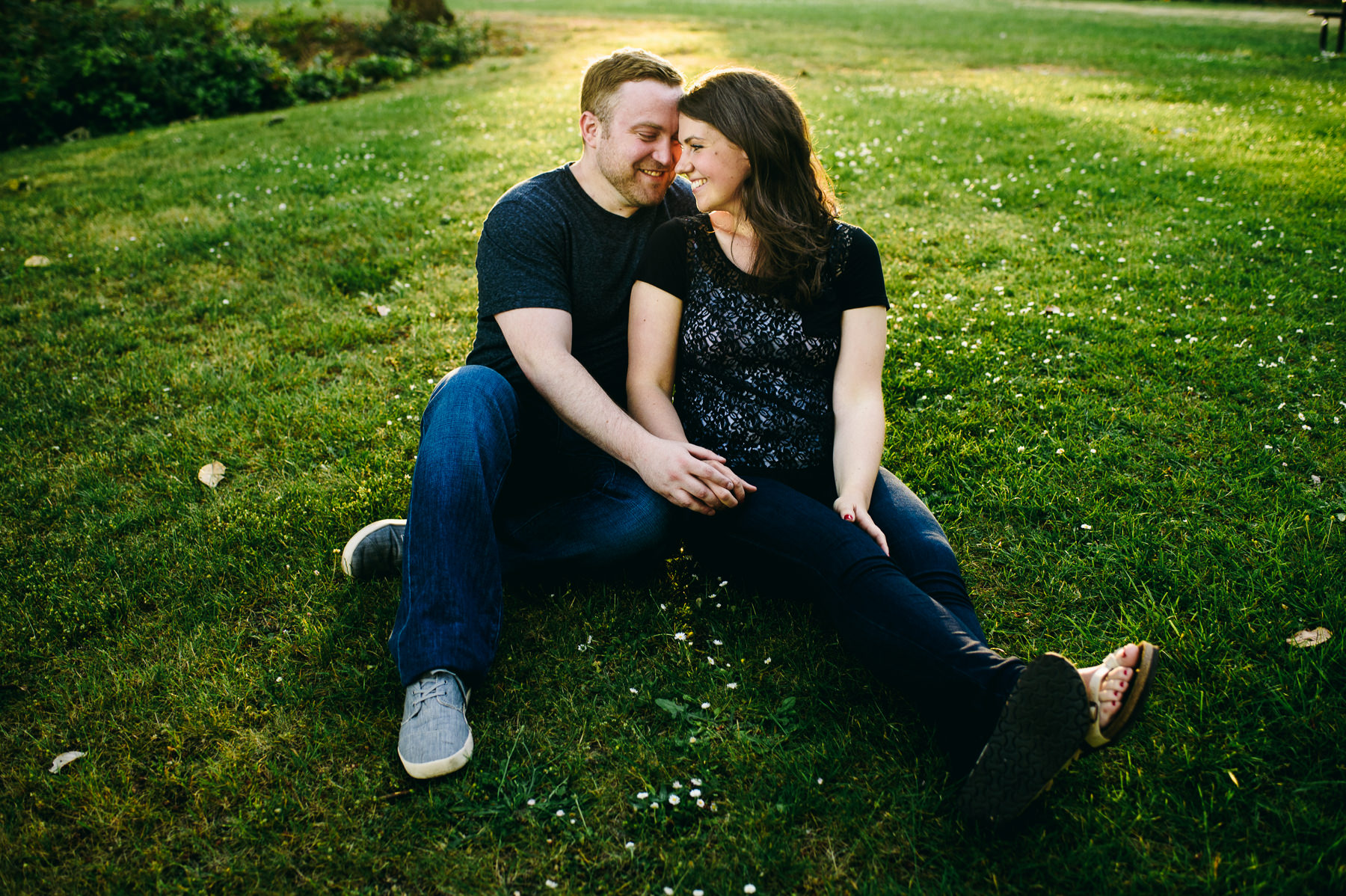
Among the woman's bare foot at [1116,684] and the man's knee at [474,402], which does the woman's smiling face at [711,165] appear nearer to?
the man's knee at [474,402]

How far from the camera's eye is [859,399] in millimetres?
2771

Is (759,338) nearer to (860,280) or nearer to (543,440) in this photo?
(860,280)

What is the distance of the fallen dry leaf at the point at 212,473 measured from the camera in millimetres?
3660

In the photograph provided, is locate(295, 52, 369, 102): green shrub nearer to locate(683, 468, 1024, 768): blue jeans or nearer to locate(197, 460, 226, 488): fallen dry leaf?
locate(197, 460, 226, 488): fallen dry leaf

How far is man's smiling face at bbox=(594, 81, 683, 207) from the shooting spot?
9.52 ft

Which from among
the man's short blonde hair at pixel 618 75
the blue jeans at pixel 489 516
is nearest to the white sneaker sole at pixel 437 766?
the blue jeans at pixel 489 516

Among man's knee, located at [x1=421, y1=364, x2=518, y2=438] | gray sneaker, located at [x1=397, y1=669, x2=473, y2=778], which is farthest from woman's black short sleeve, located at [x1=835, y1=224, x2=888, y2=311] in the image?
gray sneaker, located at [x1=397, y1=669, x2=473, y2=778]

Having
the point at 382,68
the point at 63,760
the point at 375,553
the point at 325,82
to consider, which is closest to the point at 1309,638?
the point at 375,553

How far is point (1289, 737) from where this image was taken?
2.24m

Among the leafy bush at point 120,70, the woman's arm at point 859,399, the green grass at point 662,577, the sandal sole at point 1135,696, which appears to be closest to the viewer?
the sandal sole at point 1135,696

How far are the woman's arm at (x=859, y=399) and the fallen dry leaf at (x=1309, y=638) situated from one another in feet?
4.49

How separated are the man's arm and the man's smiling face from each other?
2.00 ft

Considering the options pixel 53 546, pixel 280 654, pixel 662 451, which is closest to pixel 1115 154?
pixel 662 451

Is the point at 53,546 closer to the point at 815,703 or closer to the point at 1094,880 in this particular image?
the point at 815,703
